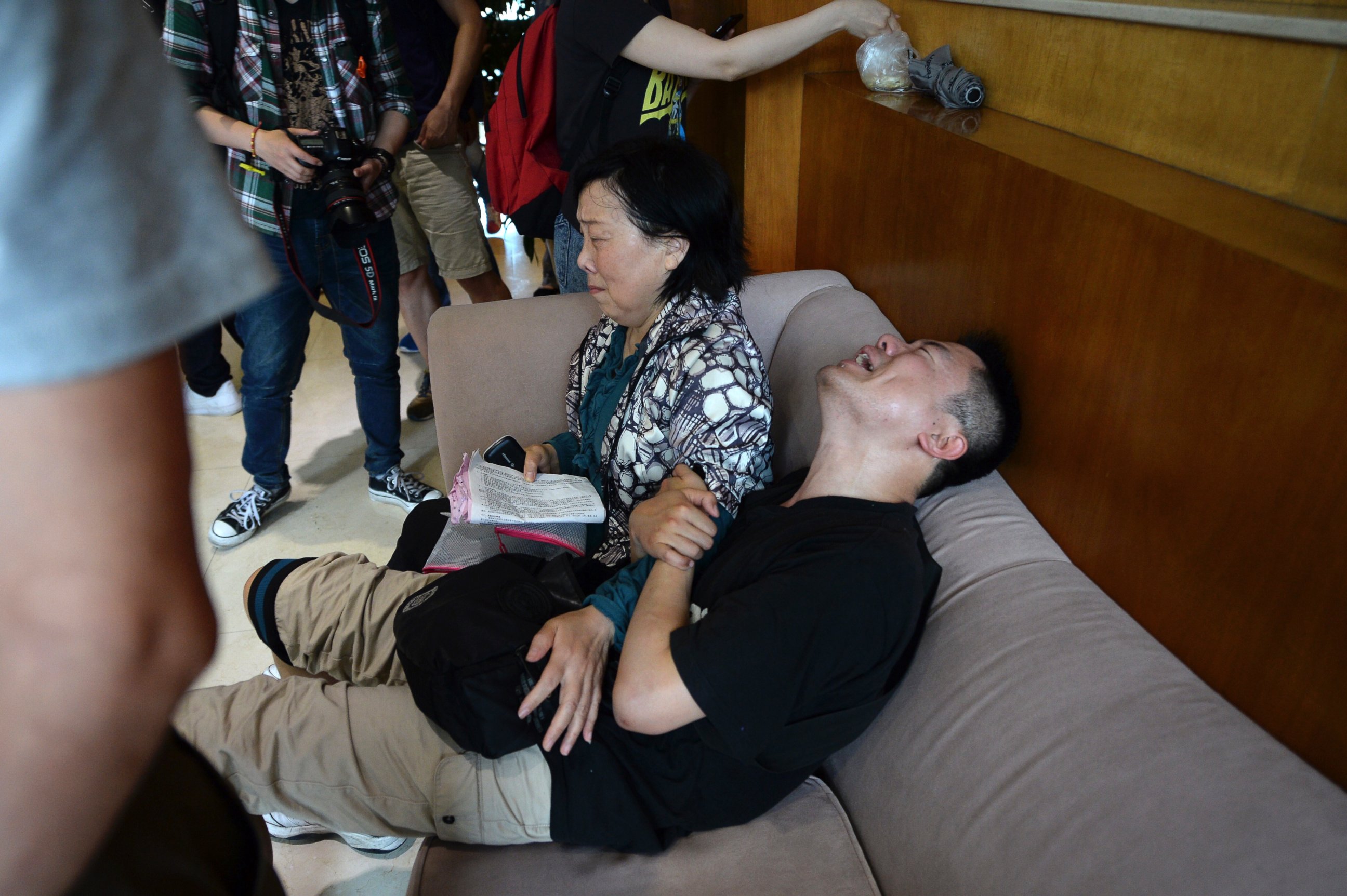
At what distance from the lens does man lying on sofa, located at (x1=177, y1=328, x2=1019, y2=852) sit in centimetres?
92

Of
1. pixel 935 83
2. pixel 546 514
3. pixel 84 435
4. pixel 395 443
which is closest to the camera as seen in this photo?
pixel 84 435

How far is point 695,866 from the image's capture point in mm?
1002

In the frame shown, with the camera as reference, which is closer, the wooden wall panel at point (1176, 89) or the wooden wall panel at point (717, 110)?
the wooden wall panel at point (1176, 89)

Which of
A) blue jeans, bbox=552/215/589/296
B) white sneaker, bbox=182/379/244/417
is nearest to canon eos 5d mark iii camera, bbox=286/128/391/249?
blue jeans, bbox=552/215/589/296

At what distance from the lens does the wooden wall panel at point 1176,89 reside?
804 millimetres

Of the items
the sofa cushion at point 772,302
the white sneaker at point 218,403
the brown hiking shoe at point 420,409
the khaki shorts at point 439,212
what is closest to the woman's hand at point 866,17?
the sofa cushion at point 772,302

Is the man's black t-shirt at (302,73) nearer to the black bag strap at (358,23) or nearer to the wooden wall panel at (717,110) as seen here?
the black bag strap at (358,23)

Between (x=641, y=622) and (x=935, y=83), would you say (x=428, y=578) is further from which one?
(x=935, y=83)

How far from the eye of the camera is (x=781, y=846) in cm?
101

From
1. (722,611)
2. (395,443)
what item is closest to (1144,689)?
(722,611)

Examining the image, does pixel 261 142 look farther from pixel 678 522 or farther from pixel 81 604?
pixel 81 604

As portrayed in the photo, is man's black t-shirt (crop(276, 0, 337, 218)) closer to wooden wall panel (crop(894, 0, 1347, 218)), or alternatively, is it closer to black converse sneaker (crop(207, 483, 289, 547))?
black converse sneaker (crop(207, 483, 289, 547))

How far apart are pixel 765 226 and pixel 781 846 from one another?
159 centimetres

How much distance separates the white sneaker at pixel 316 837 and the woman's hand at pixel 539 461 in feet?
2.08
